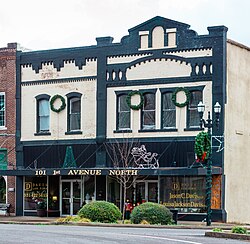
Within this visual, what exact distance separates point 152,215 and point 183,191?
5547 millimetres

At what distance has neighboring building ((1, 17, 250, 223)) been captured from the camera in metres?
36.3

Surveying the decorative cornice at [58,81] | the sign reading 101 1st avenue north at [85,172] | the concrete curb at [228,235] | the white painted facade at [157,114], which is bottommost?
the concrete curb at [228,235]

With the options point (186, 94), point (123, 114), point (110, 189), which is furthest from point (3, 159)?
point (186, 94)

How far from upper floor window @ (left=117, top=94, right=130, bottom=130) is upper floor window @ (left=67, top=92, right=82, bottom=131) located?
7.77ft

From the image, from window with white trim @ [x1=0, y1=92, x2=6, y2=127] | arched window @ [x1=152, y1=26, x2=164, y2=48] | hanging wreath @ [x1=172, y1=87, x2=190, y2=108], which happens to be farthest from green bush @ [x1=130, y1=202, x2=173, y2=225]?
window with white trim @ [x1=0, y1=92, x2=6, y2=127]

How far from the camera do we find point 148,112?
37875 mm

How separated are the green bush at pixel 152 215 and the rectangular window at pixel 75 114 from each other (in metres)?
9.04

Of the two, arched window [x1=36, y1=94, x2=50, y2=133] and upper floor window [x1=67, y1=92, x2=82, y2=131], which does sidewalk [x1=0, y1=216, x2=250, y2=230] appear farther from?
upper floor window [x1=67, y1=92, x2=82, y2=131]

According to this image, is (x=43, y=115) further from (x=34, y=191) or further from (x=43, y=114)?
(x=34, y=191)

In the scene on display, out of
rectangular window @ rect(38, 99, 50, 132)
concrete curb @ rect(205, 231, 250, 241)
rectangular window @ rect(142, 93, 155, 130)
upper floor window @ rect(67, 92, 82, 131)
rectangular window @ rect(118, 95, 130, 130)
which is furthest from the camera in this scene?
rectangular window @ rect(38, 99, 50, 132)

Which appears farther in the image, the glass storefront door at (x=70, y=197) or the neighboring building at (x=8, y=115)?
the neighboring building at (x=8, y=115)

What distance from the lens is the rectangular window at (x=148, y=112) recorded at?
3778 cm

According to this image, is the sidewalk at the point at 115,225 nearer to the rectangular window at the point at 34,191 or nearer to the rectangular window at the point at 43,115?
the rectangular window at the point at 34,191

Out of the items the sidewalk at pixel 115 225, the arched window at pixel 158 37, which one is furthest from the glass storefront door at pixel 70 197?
the arched window at pixel 158 37
